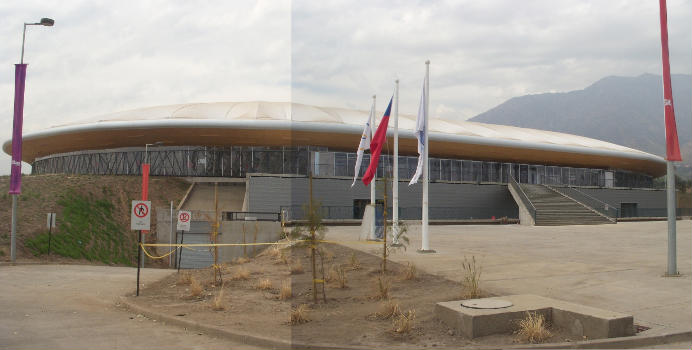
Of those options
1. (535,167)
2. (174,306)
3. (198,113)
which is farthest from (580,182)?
(174,306)

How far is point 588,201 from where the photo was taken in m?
45.9

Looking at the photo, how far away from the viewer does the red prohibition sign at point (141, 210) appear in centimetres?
1272

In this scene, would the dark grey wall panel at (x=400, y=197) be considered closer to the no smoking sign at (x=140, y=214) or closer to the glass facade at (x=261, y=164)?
the glass facade at (x=261, y=164)

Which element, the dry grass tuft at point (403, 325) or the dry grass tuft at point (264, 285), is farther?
the dry grass tuft at point (264, 285)

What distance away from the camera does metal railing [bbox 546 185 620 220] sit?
143 feet

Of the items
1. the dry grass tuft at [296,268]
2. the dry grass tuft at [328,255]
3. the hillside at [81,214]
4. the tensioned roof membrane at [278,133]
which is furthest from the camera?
the tensioned roof membrane at [278,133]

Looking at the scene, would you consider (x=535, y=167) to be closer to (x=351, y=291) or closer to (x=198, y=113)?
(x=198, y=113)

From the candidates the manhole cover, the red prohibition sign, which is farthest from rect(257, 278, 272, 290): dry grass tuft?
the manhole cover

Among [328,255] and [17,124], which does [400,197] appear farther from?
[17,124]

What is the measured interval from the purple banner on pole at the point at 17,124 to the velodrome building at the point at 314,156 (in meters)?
17.3

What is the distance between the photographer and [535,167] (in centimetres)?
5578

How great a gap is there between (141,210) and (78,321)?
12.0ft

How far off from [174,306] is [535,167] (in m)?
50.6

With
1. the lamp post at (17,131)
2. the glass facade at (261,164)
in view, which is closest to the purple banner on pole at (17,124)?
the lamp post at (17,131)
